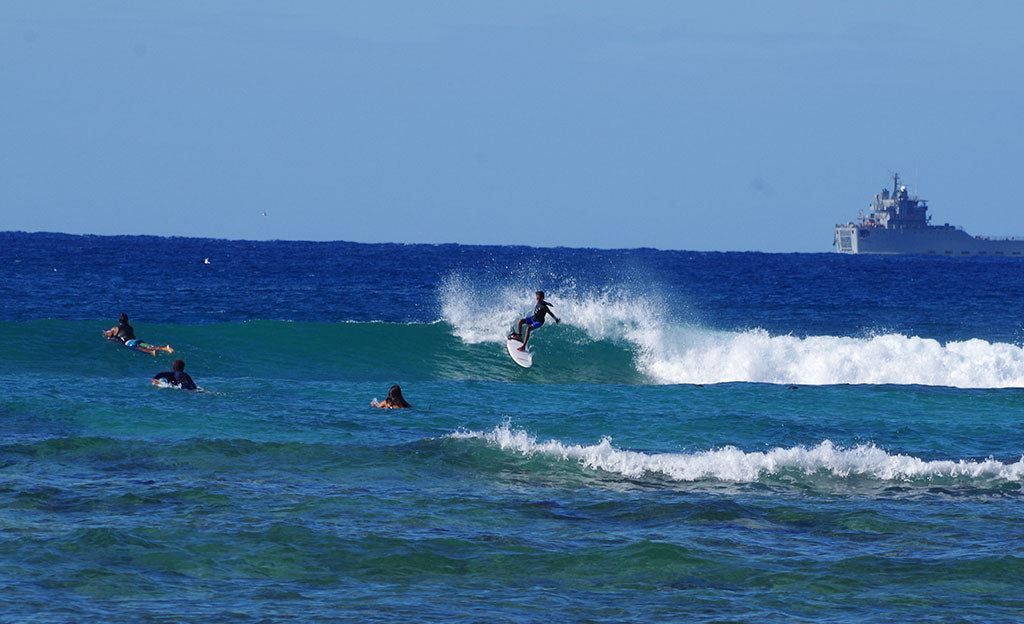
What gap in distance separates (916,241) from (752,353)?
168493 millimetres

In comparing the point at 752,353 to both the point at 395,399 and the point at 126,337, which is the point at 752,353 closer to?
the point at 395,399

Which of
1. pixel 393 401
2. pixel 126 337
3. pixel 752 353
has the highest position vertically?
pixel 752 353

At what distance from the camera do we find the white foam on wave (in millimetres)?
14750

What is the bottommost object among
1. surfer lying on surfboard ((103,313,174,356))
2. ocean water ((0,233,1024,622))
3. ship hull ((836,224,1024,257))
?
ocean water ((0,233,1024,622))

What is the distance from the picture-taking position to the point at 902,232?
18650 cm

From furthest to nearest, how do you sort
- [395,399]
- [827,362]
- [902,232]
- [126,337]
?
[902,232] < [827,362] < [126,337] < [395,399]

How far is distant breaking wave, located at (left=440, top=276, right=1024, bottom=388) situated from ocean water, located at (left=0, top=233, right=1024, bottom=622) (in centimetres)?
14

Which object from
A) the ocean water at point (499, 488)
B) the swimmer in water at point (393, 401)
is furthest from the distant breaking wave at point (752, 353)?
the swimmer in water at point (393, 401)

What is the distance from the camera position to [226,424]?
56.7 feet

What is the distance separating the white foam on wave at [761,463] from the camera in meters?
14.8

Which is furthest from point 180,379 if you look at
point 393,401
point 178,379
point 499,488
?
point 499,488

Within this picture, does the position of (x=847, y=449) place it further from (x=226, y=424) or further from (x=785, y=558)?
(x=226, y=424)

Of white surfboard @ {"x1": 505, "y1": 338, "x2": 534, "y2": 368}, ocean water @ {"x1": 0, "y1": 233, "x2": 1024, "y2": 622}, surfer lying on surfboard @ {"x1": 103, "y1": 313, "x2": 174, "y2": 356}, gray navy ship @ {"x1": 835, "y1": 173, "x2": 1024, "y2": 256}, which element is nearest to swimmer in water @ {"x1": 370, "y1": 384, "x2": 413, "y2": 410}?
ocean water @ {"x1": 0, "y1": 233, "x2": 1024, "y2": 622}

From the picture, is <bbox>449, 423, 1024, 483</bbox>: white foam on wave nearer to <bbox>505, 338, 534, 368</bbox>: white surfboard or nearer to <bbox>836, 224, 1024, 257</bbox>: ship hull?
<bbox>505, 338, 534, 368</bbox>: white surfboard
